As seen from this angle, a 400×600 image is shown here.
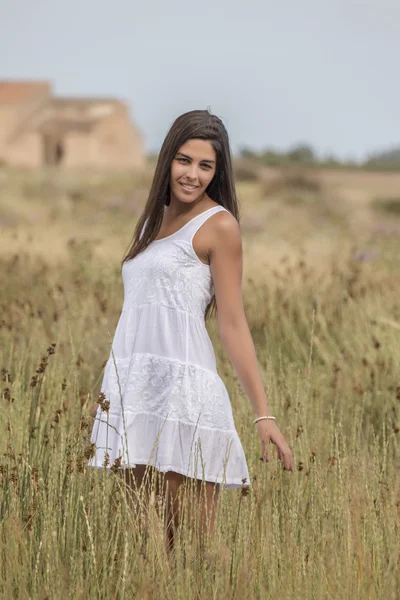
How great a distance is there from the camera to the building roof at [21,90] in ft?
165

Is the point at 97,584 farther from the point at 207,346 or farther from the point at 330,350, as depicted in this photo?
the point at 330,350

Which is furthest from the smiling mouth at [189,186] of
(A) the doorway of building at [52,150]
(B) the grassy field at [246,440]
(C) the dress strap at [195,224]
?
(A) the doorway of building at [52,150]

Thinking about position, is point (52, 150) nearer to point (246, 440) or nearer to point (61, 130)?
point (61, 130)

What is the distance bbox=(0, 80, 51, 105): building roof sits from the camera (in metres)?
50.3

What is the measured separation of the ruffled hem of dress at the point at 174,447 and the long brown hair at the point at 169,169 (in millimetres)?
415

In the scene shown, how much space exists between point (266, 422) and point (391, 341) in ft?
11.1

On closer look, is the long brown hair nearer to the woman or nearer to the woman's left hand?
the woman

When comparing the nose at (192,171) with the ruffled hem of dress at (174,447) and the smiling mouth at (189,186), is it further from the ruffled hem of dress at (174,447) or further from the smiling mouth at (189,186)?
the ruffled hem of dress at (174,447)

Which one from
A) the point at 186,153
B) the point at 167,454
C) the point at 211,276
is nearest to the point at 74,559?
the point at 167,454

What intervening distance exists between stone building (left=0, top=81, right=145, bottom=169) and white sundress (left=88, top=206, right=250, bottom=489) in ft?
147

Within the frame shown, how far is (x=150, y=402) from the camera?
285 centimetres

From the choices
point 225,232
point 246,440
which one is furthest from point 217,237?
point 246,440

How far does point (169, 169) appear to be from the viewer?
3092mm

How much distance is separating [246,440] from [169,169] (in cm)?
132
